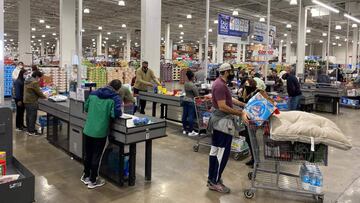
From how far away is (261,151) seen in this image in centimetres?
401

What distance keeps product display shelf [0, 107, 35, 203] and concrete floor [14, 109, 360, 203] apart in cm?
76

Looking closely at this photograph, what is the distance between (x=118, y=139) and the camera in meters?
4.18

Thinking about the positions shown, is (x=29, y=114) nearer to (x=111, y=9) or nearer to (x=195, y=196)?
(x=195, y=196)

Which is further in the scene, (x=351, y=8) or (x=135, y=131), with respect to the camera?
(x=351, y=8)

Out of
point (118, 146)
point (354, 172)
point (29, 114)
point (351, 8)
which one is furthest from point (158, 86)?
point (351, 8)

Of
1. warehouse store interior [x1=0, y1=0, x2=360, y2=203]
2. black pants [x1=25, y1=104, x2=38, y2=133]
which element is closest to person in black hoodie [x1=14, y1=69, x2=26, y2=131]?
warehouse store interior [x1=0, y1=0, x2=360, y2=203]

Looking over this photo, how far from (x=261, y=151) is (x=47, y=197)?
8.79ft

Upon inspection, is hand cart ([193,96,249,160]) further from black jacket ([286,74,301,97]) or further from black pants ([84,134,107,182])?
black jacket ([286,74,301,97])

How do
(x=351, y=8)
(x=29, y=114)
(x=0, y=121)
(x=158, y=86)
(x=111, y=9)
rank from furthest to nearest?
(x=111, y=9)
(x=351, y=8)
(x=158, y=86)
(x=29, y=114)
(x=0, y=121)

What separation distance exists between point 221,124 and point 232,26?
21.1ft

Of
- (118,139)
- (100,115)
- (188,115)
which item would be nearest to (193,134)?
(188,115)

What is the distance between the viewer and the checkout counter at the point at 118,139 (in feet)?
13.6

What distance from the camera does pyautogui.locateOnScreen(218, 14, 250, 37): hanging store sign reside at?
30.9ft

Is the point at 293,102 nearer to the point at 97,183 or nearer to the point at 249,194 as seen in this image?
the point at 249,194
